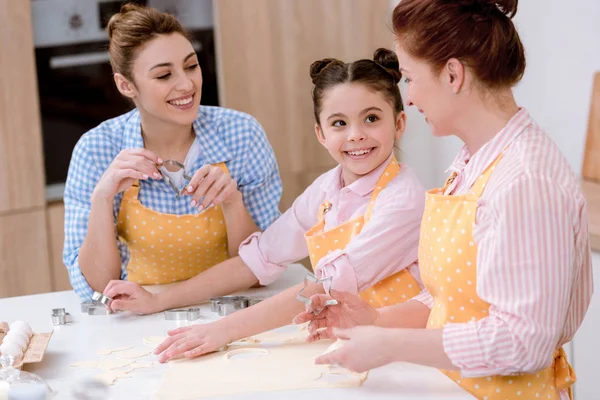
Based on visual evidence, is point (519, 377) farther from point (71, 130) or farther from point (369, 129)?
point (71, 130)

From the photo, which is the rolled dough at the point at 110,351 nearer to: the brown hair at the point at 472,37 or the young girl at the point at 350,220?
the young girl at the point at 350,220

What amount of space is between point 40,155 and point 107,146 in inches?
46.9

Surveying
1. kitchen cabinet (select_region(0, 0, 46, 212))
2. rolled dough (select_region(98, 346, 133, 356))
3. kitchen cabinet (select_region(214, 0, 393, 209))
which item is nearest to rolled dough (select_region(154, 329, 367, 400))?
rolled dough (select_region(98, 346, 133, 356))

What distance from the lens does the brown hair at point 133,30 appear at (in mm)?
1927

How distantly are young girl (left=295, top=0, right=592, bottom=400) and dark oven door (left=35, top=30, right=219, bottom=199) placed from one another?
6.71 feet

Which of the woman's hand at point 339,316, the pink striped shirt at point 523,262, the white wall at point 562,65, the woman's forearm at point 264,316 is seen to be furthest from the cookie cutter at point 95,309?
the white wall at point 562,65

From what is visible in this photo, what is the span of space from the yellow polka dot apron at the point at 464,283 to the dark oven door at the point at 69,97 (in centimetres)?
212

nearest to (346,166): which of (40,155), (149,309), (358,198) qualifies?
(358,198)

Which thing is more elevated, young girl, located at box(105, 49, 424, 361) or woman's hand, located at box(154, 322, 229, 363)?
young girl, located at box(105, 49, 424, 361)

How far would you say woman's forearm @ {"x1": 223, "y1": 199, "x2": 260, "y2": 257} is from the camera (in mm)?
1918

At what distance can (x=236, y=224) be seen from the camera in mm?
1932

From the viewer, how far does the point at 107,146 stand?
1.97 metres

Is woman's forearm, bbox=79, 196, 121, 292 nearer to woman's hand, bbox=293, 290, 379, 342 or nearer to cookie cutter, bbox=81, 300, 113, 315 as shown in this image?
cookie cutter, bbox=81, 300, 113, 315

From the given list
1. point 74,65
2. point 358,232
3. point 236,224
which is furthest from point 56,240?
point 358,232
